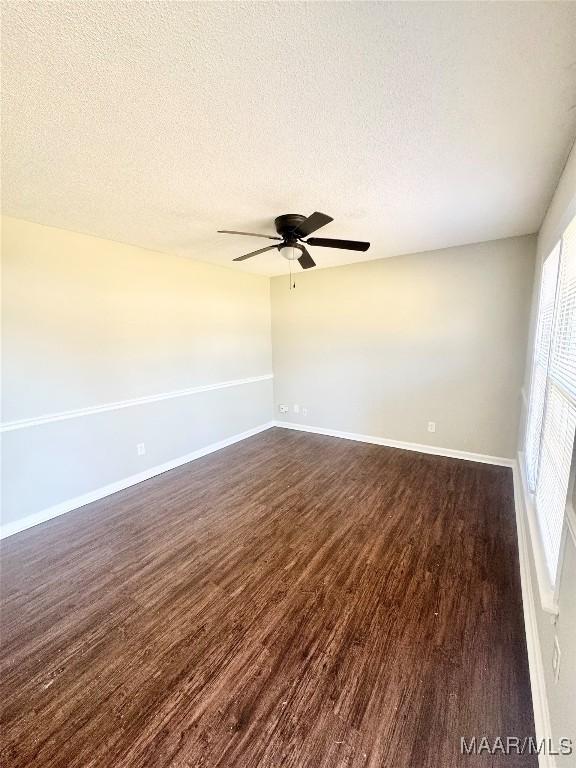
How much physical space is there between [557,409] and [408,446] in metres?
2.84

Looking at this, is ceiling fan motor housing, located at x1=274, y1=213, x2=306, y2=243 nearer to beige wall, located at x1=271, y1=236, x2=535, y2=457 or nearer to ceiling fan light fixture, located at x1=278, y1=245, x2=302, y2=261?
ceiling fan light fixture, located at x1=278, y1=245, x2=302, y2=261

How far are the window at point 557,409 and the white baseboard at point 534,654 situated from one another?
40cm

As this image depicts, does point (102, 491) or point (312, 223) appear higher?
point (312, 223)

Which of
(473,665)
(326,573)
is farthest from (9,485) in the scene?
(473,665)

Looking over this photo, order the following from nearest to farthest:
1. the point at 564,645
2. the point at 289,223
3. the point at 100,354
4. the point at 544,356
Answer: the point at 564,645 → the point at 544,356 → the point at 289,223 → the point at 100,354

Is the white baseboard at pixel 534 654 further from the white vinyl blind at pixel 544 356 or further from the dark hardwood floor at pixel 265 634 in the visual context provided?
the white vinyl blind at pixel 544 356

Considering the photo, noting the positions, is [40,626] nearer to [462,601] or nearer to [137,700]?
[137,700]

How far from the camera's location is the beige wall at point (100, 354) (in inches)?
100

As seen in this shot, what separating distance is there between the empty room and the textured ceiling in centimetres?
1

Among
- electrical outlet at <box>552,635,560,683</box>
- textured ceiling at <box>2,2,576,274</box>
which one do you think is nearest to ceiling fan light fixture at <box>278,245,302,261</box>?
textured ceiling at <box>2,2,576,274</box>

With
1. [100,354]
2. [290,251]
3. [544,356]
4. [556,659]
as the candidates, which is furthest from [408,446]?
[100,354]

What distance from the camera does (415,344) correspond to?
3.96 metres

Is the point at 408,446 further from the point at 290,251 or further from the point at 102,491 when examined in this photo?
the point at 102,491

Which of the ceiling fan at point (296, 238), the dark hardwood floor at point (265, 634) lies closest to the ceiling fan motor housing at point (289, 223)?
the ceiling fan at point (296, 238)
